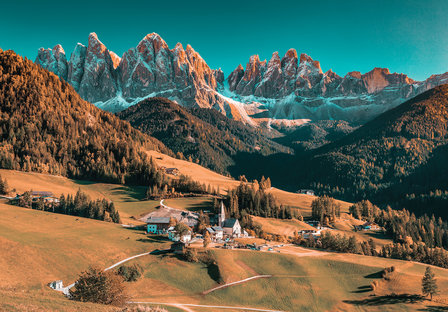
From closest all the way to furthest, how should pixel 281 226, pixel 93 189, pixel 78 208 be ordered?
pixel 78 208, pixel 281 226, pixel 93 189

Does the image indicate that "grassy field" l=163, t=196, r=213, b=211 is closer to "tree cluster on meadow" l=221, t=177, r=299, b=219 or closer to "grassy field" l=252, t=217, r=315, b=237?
"tree cluster on meadow" l=221, t=177, r=299, b=219

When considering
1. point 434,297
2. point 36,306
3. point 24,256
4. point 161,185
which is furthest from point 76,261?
point 161,185

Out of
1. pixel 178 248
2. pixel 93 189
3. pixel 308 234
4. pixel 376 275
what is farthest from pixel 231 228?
pixel 93 189

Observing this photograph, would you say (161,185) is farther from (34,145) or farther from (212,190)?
(34,145)

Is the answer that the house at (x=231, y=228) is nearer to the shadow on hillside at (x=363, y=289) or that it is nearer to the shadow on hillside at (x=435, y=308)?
the shadow on hillside at (x=363, y=289)

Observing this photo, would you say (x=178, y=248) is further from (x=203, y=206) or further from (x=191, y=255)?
(x=203, y=206)

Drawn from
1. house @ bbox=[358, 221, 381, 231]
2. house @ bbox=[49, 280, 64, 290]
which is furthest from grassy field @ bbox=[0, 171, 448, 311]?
house @ bbox=[358, 221, 381, 231]
